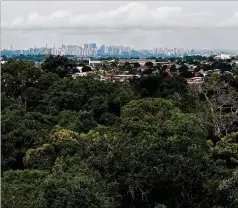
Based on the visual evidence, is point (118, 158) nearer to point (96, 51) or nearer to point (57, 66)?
point (57, 66)

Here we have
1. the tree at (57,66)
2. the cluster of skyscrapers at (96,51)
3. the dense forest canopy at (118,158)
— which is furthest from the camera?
the cluster of skyscrapers at (96,51)

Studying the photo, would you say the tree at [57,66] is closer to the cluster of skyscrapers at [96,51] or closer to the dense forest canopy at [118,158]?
the dense forest canopy at [118,158]

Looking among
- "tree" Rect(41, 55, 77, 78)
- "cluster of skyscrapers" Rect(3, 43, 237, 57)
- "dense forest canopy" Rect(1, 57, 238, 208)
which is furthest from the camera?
"cluster of skyscrapers" Rect(3, 43, 237, 57)

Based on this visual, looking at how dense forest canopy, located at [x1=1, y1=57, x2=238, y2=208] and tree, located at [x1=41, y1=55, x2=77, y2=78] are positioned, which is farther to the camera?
tree, located at [x1=41, y1=55, x2=77, y2=78]

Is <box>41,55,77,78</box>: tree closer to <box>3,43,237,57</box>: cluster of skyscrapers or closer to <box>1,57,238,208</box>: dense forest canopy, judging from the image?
<box>1,57,238,208</box>: dense forest canopy

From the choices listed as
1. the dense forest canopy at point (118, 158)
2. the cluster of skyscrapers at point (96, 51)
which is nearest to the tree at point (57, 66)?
the dense forest canopy at point (118, 158)

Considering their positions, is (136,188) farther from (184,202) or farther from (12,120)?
(12,120)

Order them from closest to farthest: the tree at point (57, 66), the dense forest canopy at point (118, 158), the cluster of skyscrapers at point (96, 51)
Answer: the dense forest canopy at point (118, 158), the tree at point (57, 66), the cluster of skyscrapers at point (96, 51)

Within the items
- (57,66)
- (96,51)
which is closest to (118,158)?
(57,66)

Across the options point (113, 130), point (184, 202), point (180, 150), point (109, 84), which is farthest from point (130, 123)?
point (109, 84)

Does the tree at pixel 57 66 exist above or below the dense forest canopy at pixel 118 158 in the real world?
above

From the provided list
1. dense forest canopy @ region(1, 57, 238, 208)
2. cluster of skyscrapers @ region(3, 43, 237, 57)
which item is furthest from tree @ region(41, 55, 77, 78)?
cluster of skyscrapers @ region(3, 43, 237, 57)
